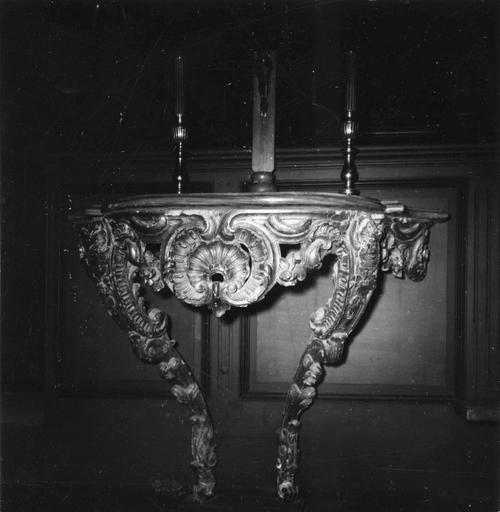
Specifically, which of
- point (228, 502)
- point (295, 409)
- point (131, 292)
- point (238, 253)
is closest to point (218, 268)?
point (238, 253)

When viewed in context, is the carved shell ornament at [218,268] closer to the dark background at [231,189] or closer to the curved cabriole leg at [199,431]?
the curved cabriole leg at [199,431]

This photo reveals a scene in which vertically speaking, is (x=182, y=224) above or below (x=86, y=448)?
above

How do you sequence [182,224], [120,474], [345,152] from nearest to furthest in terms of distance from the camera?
[182,224] < [345,152] < [120,474]

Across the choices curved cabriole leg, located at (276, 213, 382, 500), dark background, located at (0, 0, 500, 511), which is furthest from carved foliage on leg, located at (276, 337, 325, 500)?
dark background, located at (0, 0, 500, 511)

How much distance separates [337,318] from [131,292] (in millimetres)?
281

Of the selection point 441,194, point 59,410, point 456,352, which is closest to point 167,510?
point 59,410

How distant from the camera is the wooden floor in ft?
3.14

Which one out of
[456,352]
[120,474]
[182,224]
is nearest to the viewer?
[182,224]

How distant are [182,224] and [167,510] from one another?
18.2 inches

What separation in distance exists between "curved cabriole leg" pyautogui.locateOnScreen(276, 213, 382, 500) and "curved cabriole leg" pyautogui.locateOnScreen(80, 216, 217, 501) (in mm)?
142

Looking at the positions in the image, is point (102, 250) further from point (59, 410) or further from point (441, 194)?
point (441, 194)

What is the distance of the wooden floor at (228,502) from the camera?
956 millimetres

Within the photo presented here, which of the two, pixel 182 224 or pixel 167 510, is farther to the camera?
pixel 167 510

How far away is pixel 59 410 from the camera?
3.80 feet
